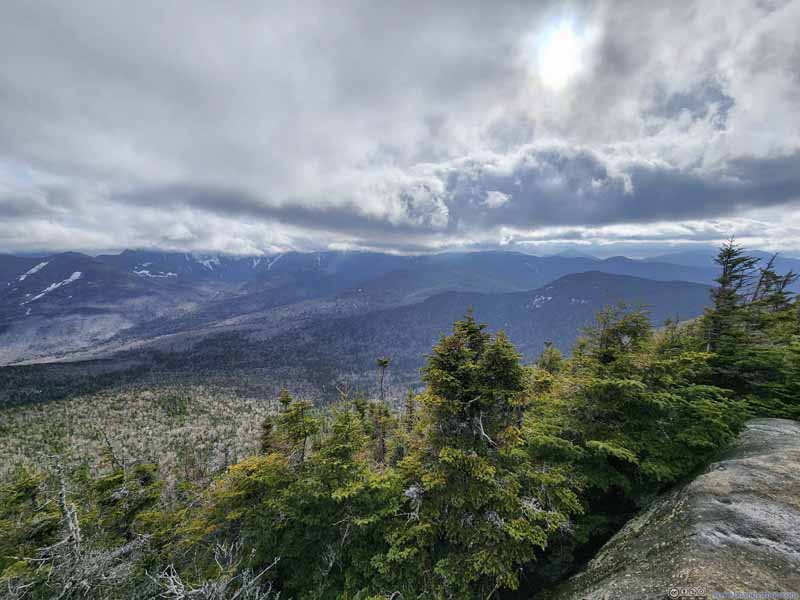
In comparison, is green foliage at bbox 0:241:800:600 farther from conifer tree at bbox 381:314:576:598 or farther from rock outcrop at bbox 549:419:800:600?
rock outcrop at bbox 549:419:800:600

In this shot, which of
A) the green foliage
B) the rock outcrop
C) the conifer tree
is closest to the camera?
the rock outcrop

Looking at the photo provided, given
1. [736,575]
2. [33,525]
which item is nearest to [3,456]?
[33,525]

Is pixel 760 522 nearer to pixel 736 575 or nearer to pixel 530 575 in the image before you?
pixel 736 575

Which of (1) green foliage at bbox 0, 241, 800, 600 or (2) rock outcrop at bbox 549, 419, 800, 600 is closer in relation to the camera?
(2) rock outcrop at bbox 549, 419, 800, 600

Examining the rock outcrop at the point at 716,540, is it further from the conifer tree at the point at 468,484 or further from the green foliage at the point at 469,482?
the conifer tree at the point at 468,484

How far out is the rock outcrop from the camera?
7.37m

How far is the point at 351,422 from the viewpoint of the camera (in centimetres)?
1591

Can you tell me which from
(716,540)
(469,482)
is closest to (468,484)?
(469,482)

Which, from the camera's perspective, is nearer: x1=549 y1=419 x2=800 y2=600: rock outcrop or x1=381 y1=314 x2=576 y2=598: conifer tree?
x1=549 y1=419 x2=800 y2=600: rock outcrop

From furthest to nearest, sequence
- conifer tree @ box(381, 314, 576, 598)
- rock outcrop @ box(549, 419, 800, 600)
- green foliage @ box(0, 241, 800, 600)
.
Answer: green foliage @ box(0, 241, 800, 600), conifer tree @ box(381, 314, 576, 598), rock outcrop @ box(549, 419, 800, 600)

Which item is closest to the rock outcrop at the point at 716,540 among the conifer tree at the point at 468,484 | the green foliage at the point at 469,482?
the green foliage at the point at 469,482

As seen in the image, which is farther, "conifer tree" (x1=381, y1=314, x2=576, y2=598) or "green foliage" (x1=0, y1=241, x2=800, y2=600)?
"green foliage" (x1=0, y1=241, x2=800, y2=600)

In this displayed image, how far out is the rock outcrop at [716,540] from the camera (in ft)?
24.2

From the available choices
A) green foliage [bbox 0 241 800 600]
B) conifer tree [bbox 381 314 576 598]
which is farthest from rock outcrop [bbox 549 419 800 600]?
conifer tree [bbox 381 314 576 598]
